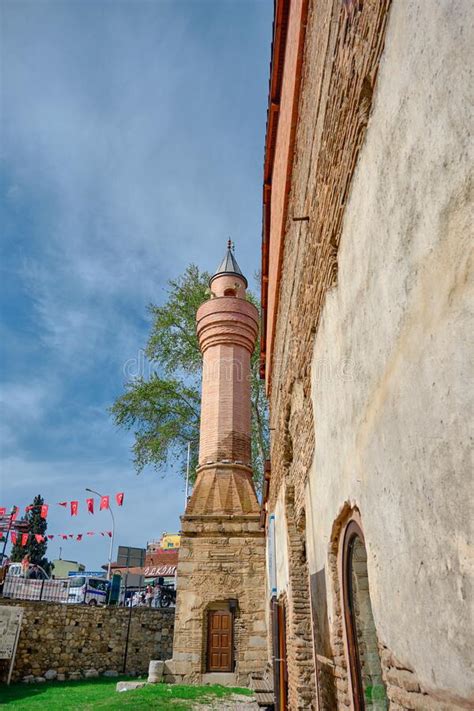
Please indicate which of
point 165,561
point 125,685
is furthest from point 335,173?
point 165,561

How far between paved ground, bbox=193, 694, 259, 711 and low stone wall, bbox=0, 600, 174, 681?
7017 mm

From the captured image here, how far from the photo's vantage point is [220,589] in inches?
448

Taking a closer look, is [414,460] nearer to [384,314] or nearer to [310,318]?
[384,314]

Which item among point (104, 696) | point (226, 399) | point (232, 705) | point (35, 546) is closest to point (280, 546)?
point (232, 705)

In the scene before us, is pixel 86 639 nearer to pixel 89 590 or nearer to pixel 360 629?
pixel 89 590

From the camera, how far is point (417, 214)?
5.19 ft

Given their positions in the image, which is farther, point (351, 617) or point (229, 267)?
point (229, 267)

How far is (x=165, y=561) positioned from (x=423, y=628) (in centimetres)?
Answer: 3362

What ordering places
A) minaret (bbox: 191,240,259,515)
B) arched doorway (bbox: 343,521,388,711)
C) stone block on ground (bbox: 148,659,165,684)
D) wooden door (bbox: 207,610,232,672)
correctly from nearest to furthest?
arched doorway (bbox: 343,521,388,711) → stone block on ground (bbox: 148,659,165,684) → wooden door (bbox: 207,610,232,672) → minaret (bbox: 191,240,259,515)

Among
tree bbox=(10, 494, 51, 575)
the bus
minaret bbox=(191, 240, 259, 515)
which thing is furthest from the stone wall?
tree bbox=(10, 494, 51, 575)

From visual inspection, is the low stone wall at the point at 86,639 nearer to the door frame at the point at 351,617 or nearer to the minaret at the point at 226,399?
the minaret at the point at 226,399

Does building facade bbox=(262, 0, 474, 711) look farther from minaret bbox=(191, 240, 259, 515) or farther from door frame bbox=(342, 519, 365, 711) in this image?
minaret bbox=(191, 240, 259, 515)

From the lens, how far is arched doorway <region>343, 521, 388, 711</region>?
2668mm

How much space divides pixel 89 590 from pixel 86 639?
3.74m
